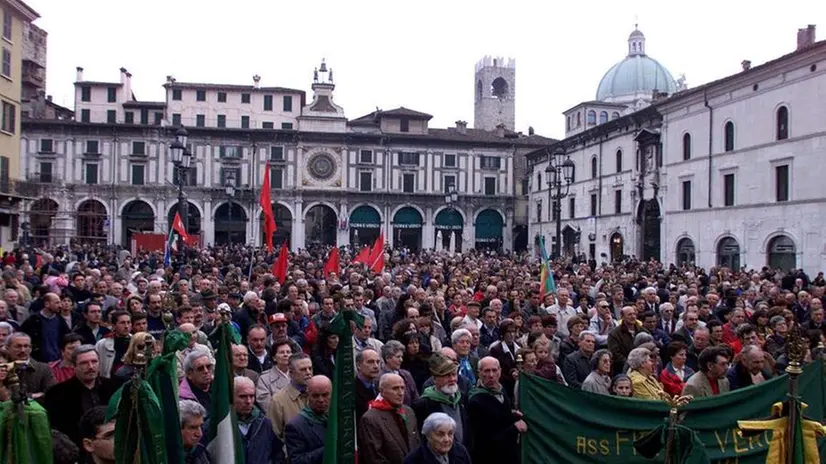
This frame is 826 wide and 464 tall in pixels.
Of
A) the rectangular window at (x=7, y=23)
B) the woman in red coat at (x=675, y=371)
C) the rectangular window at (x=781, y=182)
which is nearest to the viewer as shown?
the woman in red coat at (x=675, y=371)

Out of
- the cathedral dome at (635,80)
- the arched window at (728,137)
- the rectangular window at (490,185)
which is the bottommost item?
the rectangular window at (490,185)

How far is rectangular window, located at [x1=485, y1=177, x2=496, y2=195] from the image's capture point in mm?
61781

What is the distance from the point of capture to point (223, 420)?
5316 millimetres

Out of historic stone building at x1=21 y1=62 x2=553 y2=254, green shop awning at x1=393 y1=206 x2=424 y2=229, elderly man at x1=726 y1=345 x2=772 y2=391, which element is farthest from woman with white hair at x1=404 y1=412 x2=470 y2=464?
green shop awning at x1=393 y1=206 x2=424 y2=229

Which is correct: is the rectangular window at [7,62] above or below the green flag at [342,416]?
above

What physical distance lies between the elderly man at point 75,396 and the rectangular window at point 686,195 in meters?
37.4

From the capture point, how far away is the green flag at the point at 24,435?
4.03 metres

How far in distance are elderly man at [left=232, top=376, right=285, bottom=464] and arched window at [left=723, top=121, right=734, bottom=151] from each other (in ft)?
115

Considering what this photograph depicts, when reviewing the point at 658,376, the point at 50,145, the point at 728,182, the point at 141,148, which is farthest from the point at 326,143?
the point at 658,376

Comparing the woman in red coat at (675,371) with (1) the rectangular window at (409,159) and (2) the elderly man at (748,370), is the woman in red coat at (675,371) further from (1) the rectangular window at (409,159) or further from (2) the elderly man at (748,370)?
(1) the rectangular window at (409,159)

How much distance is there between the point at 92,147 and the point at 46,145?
3106mm

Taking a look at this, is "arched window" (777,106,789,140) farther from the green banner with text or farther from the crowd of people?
the green banner with text

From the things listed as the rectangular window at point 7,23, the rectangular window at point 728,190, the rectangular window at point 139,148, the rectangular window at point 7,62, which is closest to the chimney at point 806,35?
the rectangular window at point 728,190

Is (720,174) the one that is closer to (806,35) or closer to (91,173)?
(806,35)
